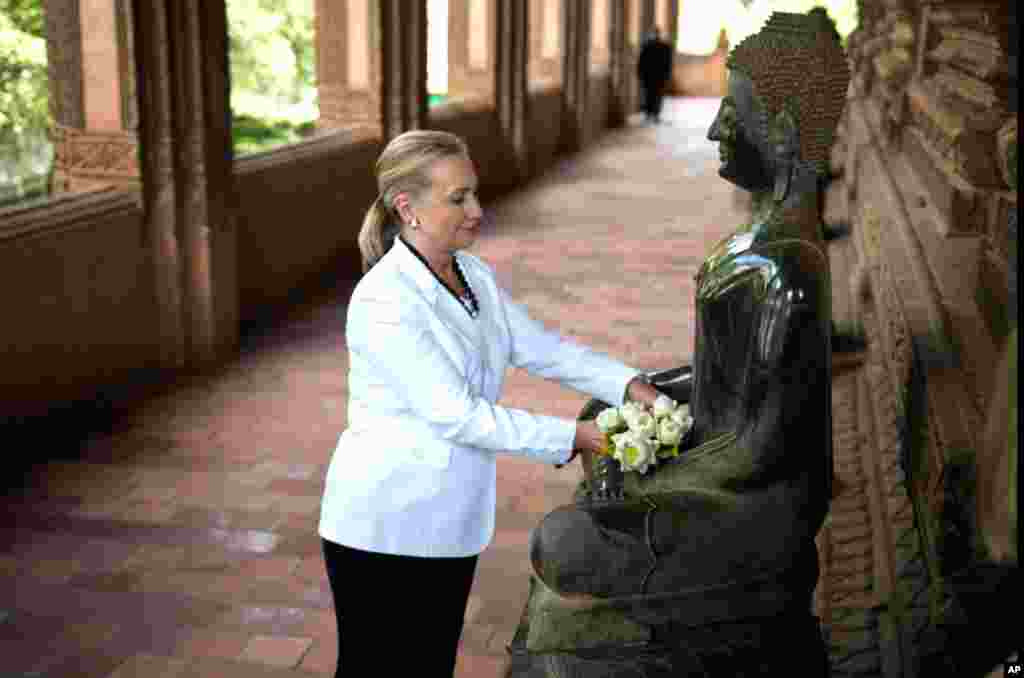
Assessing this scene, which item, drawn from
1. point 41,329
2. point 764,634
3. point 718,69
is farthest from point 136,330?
point 718,69

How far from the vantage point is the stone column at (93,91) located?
714cm

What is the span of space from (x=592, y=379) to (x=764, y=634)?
0.80m

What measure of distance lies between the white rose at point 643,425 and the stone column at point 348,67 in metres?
8.78

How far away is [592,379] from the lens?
128 inches

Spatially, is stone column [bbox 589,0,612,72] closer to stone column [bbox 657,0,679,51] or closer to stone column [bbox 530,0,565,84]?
stone column [bbox 530,0,565,84]

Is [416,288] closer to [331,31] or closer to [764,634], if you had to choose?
[764,634]

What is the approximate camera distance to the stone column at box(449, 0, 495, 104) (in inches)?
603

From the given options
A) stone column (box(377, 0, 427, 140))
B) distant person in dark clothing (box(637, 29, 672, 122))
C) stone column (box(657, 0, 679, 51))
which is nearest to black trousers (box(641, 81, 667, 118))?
distant person in dark clothing (box(637, 29, 672, 122))

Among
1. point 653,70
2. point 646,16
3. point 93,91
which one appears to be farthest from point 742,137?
point 646,16

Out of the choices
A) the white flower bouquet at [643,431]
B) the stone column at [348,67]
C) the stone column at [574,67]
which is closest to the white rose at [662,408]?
the white flower bouquet at [643,431]

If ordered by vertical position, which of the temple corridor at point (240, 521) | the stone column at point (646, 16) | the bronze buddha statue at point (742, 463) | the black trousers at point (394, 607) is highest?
the stone column at point (646, 16)

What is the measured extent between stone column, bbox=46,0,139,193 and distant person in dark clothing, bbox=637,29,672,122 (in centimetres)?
1874

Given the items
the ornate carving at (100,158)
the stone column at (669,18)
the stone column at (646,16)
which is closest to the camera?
the ornate carving at (100,158)

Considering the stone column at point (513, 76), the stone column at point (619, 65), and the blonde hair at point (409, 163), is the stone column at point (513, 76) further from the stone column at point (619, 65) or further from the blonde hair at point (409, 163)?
the blonde hair at point (409, 163)
